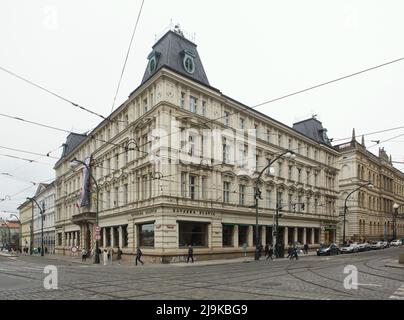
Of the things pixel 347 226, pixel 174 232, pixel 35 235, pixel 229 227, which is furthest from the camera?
pixel 35 235

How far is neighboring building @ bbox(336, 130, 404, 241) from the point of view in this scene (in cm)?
6588

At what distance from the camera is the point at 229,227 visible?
37.2 m

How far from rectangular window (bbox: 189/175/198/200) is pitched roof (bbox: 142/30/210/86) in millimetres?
8444

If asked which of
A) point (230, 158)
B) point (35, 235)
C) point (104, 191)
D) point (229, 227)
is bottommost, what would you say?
point (35, 235)

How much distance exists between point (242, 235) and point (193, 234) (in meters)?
7.27

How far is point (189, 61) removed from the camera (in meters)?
36.3

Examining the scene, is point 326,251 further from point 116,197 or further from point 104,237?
point 104,237

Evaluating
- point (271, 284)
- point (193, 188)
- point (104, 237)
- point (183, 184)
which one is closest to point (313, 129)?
point (193, 188)

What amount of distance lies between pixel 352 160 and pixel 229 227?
121ft

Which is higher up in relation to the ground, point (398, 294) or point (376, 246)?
point (398, 294)

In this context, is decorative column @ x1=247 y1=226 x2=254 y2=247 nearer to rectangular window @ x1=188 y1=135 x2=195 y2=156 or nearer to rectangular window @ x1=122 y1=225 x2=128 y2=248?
rectangular window @ x1=188 y1=135 x2=195 y2=156

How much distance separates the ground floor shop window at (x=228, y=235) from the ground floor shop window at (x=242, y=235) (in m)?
1.38
